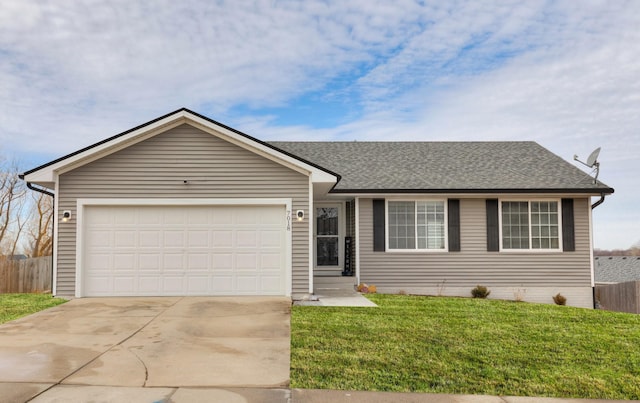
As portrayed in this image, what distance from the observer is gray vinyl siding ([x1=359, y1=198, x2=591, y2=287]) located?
A: 12914 millimetres

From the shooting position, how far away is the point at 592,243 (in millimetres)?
13094

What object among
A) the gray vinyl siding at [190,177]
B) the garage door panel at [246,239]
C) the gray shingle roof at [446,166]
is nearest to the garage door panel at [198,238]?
the garage door panel at [246,239]

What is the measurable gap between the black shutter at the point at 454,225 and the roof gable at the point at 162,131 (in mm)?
4317

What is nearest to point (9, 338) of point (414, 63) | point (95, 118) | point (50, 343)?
point (50, 343)

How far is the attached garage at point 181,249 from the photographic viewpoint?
10406mm

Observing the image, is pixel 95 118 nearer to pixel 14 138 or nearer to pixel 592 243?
pixel 14 138

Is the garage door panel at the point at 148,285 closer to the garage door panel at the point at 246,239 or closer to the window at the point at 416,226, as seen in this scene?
the garage door panel at the point at 246,239

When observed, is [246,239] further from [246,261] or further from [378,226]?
[378,226]

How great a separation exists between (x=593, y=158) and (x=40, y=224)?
23.8 meters

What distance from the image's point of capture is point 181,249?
10477mm

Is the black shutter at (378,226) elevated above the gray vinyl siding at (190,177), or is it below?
below

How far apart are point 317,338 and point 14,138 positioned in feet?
72.2

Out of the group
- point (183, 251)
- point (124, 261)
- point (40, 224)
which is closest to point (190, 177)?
point (183, 251)

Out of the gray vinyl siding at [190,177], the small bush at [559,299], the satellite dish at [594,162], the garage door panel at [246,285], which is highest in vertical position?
the satellite dish at [594,162]
